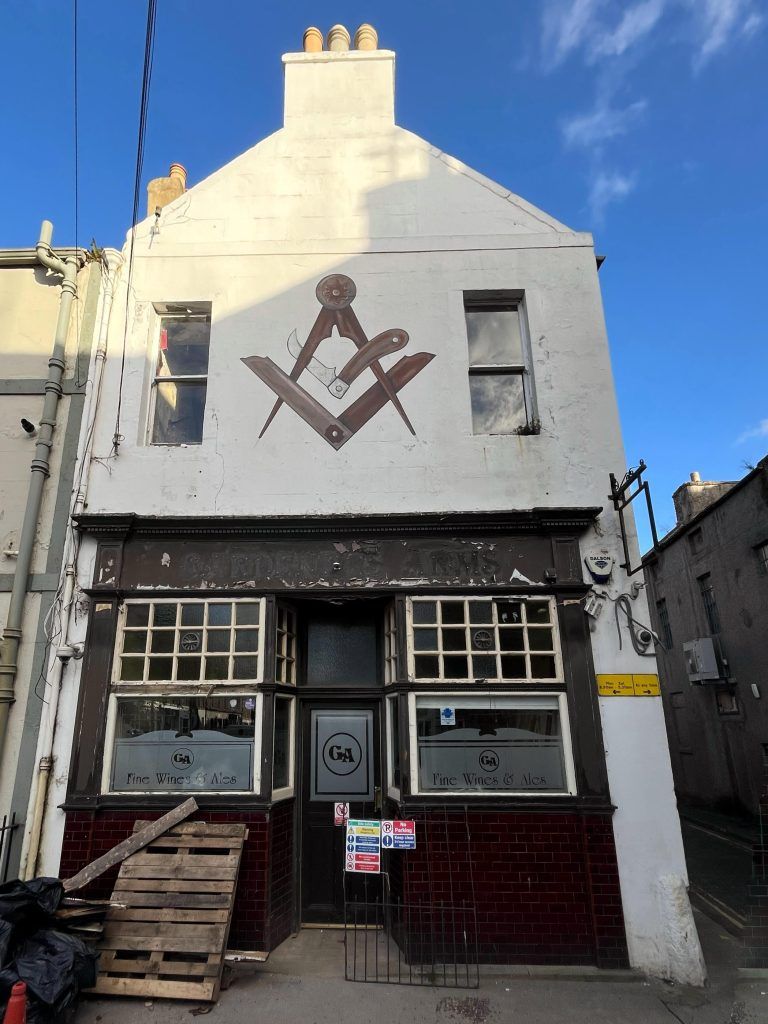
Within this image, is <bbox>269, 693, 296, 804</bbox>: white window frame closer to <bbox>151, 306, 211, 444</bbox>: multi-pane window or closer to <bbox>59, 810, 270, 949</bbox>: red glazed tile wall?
<bbox>59, 810, 270, 949</bbox>: red glazed tile wall

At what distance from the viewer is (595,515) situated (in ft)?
20.9

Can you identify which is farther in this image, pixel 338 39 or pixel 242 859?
pixel 338 39

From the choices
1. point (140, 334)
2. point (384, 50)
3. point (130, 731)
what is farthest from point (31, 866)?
point (384, 50)

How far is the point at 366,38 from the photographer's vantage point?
8.63 metres

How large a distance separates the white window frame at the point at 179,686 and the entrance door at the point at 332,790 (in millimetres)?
901

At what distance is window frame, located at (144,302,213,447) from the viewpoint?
23.4ft

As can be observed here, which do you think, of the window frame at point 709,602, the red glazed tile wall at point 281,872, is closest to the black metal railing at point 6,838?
the red glazed tile wall at point 281,872

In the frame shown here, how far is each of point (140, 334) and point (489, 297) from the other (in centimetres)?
430

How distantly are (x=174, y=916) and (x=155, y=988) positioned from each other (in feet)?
1.62

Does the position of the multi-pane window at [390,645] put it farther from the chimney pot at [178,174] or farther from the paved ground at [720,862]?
the chimney pot at [178,174]

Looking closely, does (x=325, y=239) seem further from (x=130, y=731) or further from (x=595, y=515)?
(x=130, y=731)

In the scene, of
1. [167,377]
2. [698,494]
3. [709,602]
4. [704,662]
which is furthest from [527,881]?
[698,494]

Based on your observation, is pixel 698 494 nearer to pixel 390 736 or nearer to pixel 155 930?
pixel 390 736

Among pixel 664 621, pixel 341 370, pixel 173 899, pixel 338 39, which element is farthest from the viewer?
pixel 664 621
